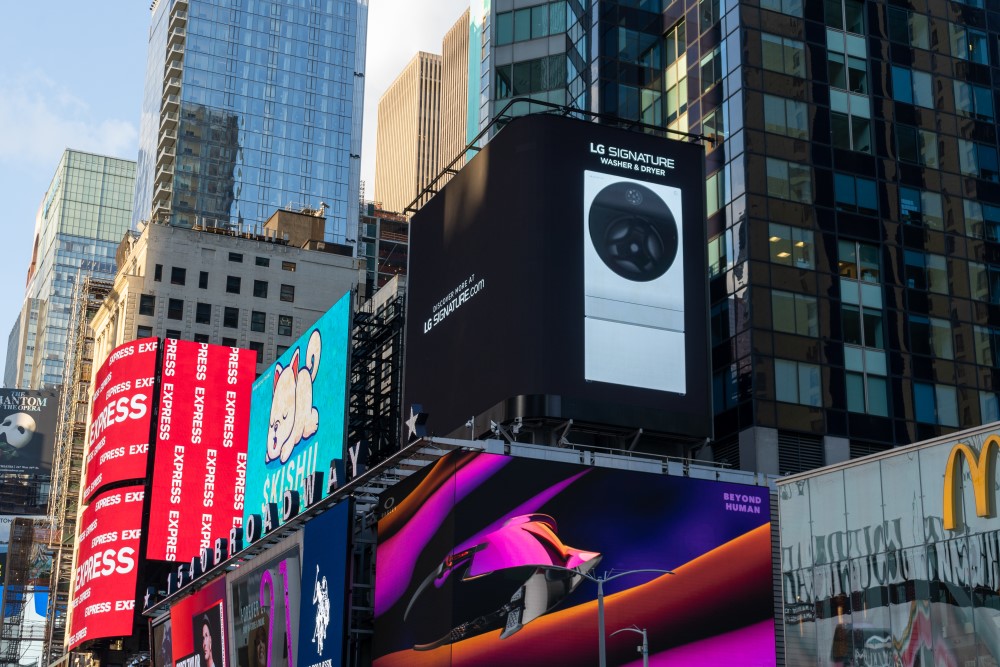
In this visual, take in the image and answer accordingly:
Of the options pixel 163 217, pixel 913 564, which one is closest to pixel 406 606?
pixel 913 564

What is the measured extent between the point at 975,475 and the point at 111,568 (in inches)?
2774

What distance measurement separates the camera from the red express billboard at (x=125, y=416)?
100500 mm

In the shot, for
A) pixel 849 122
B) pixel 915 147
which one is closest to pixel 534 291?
pixel 849 122

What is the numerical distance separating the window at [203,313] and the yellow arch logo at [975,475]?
296ft

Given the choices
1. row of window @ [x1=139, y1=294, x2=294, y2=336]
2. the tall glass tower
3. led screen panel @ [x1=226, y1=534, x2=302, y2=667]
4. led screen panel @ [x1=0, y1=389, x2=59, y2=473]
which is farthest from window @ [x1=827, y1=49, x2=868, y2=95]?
led screen panel @ [x1=0, y1=389, x2=59, y2=473]

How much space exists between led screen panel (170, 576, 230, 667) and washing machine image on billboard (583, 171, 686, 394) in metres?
27.8

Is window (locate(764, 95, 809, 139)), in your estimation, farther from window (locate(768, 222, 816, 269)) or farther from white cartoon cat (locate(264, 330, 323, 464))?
white cartoon cat (locate(264, 330, 323, 464))

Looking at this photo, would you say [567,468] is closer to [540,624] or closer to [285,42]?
[540,624]

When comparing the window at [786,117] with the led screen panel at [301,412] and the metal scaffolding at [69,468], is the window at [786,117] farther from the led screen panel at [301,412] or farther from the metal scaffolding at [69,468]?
the metal scaffolding at [69,468]

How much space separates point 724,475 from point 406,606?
46.8ft

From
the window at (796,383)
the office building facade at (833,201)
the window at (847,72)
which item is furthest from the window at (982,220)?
the window at (796,383)

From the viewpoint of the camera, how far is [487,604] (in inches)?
2149

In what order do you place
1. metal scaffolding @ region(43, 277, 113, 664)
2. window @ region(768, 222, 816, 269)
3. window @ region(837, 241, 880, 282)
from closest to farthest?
window @ region(768, 222, 816, 269) → window @ region(837, 241, 880, 282) → metal scaffolding @ region(43, 277, 113, 664)

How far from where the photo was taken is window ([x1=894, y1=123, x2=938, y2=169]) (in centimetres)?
7025
